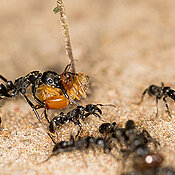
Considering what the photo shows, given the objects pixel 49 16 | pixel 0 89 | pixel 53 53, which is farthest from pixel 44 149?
pixel 49 16

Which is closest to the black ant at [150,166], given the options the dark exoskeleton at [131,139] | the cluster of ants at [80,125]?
the cluster of ants at [80,125]

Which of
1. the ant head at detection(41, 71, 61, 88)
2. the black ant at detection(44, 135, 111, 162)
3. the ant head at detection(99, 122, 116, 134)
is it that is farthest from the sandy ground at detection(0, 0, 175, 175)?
the ant head at detection(41, 71, 61, 88)

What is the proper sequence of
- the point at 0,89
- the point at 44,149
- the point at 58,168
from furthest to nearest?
the point at 0,89 < the point at 44,149 < the point at 58,168

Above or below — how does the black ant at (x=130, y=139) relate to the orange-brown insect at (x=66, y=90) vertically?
below

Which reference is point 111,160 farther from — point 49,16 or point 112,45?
point 49,16

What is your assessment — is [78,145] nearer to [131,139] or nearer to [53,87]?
[131,139]

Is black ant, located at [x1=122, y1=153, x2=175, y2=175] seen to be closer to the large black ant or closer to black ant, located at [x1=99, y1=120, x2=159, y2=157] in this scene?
black ant, located at [x1=99, y1=120, x2=159, y2=157]

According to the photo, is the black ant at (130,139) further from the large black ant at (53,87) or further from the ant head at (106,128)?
the large black ant at (53,87)
